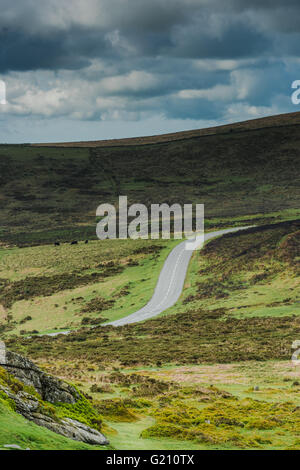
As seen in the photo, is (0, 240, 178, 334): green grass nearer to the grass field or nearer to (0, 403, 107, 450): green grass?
the grass field

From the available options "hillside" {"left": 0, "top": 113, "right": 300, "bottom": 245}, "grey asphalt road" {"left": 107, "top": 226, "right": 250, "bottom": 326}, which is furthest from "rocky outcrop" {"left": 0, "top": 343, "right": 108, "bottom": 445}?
"hillside" {"left": 0, "top": 113, "right": 300, "bottom": 245}

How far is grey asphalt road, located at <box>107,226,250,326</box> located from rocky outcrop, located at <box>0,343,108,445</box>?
44.1 metres

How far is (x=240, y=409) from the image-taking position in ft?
77.1

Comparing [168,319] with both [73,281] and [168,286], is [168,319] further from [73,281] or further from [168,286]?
[73,281]

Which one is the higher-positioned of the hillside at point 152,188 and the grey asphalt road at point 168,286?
the hillside at point 152,188

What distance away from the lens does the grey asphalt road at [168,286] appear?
62.4m

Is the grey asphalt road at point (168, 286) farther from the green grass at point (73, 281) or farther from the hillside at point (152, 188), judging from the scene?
the hillside at point (152, 188)

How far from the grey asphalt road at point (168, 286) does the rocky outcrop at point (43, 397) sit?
145 ft

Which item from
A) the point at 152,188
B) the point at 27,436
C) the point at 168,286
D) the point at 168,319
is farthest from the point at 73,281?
the point at 152,188

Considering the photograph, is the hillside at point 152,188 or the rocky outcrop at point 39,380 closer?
the rocky outcrop at point 39,380

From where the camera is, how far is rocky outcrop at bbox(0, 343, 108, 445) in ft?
43.5

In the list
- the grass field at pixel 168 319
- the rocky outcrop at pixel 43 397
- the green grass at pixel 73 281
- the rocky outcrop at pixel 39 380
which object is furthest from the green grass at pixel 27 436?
the green grass at pixel 73 281
